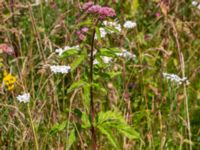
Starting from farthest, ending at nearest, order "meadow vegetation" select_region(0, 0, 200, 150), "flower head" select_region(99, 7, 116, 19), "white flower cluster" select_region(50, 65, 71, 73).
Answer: "white flower cluster" select_region(50, 65, 71, 73), "meadow vegetation" select_region(0, 0, 200, 150), "flower head" select_region(99, 7, 116, 19)

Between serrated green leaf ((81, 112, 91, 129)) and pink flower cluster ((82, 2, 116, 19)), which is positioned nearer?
pink flower cluster ((82, 2, 116, 19))

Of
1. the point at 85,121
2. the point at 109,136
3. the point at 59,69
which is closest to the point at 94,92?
the point at 59,69

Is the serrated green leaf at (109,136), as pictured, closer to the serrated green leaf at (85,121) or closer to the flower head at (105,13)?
the serrated green leaf at (85,121)

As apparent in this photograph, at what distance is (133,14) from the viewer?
10.6ft

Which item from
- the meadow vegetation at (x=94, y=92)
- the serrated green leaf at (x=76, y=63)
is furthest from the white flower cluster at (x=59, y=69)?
the serrated green leaf at (x=76, y=63)

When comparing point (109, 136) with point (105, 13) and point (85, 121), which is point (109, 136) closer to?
point (85, 121)

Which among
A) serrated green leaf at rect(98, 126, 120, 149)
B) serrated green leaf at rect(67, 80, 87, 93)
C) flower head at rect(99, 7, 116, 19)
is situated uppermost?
flower head at rect(99, 7, 116, 19)

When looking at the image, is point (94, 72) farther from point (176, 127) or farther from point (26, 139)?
point (176, 127)

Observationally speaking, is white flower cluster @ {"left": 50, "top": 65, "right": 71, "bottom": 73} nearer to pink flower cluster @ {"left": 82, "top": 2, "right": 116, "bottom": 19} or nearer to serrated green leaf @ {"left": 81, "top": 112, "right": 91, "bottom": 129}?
A: serrated green leaf @ {"left": 81, "top": 112, "right": 91, "bottom": 129}

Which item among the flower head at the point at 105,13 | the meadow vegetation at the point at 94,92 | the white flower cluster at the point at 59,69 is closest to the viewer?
the flower head at the point at 105,13

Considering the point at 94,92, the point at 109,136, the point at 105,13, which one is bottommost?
the point at 109,136

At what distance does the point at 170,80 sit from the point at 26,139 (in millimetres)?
721

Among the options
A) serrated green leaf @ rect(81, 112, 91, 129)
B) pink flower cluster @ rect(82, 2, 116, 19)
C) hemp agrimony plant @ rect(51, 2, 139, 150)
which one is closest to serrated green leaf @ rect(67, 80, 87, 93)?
hemp agrimony plant @ rect(51, 2, 139, 150)

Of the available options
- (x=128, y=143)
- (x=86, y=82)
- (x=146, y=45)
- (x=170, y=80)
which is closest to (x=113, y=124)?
(x=86, y=82)
